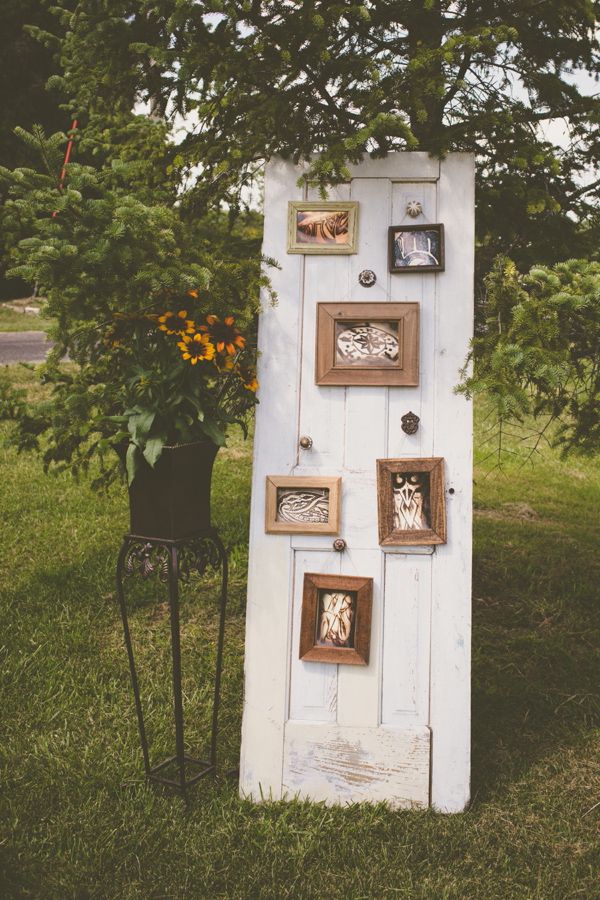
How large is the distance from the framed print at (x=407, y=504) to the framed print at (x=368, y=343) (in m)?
0.30

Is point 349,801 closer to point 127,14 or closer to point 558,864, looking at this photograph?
point 558,864

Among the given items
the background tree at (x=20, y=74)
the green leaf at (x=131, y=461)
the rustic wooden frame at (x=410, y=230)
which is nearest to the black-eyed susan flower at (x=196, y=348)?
the green leaf at (x=131, y=461)

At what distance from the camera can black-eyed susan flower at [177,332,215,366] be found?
2465mm

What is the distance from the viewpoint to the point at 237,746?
3.09m

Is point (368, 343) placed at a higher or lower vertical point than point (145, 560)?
higher

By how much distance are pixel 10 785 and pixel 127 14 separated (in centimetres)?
317

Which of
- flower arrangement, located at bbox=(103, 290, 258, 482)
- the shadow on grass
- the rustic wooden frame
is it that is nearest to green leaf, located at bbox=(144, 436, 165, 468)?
flower arrangement, located at bbox=(103, 290, 258, 482)

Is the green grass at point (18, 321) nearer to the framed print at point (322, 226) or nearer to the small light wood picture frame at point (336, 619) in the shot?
the framed print at point (322, 226)

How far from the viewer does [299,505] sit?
8.93 ft

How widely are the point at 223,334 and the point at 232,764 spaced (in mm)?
1616

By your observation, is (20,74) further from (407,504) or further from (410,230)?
(407,504)

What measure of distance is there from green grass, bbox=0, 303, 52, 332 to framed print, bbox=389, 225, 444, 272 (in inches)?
505

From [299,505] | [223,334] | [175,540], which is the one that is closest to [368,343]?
[223,334]

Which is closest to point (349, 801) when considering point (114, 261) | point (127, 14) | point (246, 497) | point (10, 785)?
point (10, 785)
